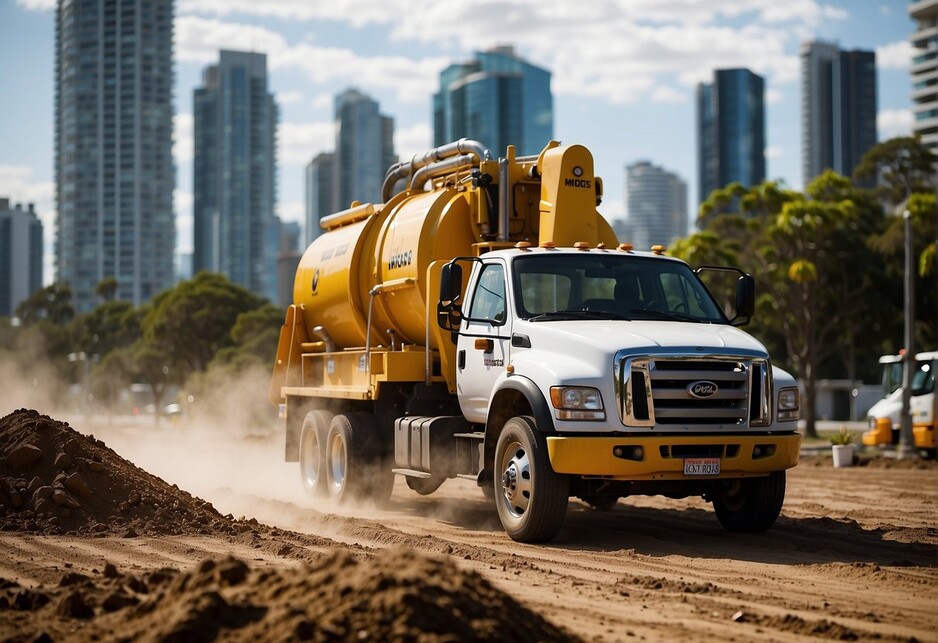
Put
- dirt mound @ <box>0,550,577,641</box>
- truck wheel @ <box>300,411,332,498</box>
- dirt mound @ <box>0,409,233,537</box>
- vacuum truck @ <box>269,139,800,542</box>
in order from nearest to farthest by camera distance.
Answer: dirt mound @ <box>0,550,577,641</box>
vacuum truck @ <box>269,139,800,542</box>
dirt mound @ <box>0,409,233,537</box>
truck wheel @ <box>300,411,332,498</box>

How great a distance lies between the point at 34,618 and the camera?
745 cm

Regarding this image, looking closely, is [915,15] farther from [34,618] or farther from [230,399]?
[34,618]

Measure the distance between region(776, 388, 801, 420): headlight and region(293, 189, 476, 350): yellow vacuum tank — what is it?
14.1 feet

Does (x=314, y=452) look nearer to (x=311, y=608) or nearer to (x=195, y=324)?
(x=311, y=608)

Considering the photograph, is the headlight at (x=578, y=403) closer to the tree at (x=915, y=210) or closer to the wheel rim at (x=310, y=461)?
the wheel rim at (x=310, y=461)

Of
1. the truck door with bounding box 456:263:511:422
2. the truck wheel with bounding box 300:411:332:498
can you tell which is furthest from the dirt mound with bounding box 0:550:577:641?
the truck wheel with bounding box 300:411:332:498

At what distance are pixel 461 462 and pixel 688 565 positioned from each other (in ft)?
11.8

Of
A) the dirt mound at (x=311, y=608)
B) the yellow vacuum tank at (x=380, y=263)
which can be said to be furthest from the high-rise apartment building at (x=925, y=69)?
the dirt mound at (x=311, y=608)

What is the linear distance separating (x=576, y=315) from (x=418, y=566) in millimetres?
5558

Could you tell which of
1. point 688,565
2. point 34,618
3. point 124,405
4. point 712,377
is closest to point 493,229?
point 712,377

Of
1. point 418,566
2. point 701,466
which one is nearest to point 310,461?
point 701,466

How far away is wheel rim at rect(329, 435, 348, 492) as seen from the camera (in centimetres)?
1569

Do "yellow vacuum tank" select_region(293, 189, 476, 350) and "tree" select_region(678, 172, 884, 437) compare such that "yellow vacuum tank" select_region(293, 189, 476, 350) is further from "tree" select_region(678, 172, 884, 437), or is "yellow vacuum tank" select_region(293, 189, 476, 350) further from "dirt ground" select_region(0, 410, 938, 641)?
"tree" select_region(678, 172, 884, 437)

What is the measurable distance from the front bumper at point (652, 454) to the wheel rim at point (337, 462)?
526 centimetres
